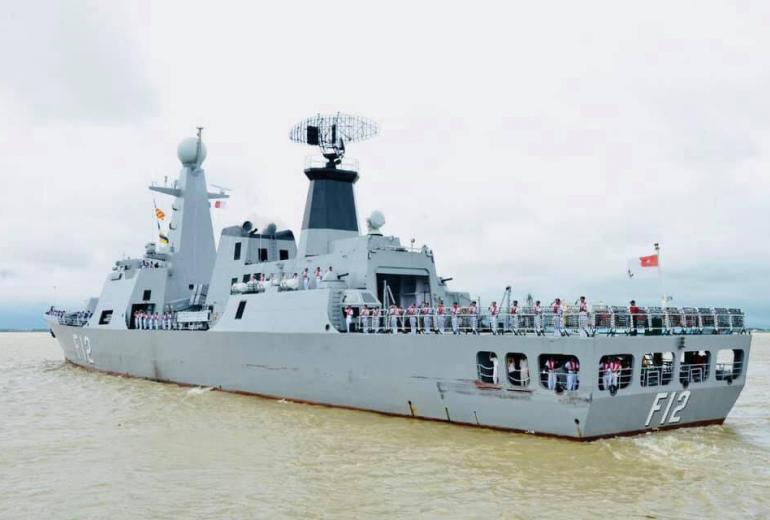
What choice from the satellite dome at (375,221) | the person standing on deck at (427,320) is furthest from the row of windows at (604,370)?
the satellite dome at (375,221)

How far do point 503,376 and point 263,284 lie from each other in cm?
994

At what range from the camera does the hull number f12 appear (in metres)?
14.4

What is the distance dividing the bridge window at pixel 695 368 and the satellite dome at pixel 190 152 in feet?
74.2

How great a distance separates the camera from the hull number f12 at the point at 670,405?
14398 millimetres

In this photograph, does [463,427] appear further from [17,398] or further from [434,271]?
[17,398]

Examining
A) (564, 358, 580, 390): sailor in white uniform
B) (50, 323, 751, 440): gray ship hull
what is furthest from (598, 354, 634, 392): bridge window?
(564, 358, 580, 390): sailor in white uniform

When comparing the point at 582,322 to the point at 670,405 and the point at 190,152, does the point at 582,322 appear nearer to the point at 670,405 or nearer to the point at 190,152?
the point at 670,405

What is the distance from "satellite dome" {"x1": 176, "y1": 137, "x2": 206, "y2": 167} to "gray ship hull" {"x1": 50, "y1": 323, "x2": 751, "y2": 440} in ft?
37.2

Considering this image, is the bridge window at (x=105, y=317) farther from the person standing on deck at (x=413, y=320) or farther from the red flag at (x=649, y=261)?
the red flag at (x=649, y=261)

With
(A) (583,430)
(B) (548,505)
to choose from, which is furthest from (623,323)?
(B) (548,505)

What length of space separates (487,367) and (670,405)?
4.01 meters

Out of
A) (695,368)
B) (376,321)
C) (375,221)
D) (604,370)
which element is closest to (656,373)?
(695,368)

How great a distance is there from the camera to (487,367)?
15164 mm

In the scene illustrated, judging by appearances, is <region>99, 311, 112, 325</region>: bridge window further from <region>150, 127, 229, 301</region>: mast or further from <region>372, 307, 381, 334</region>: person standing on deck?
<region>372, 307, 381, 334</region>: person standing on deck
